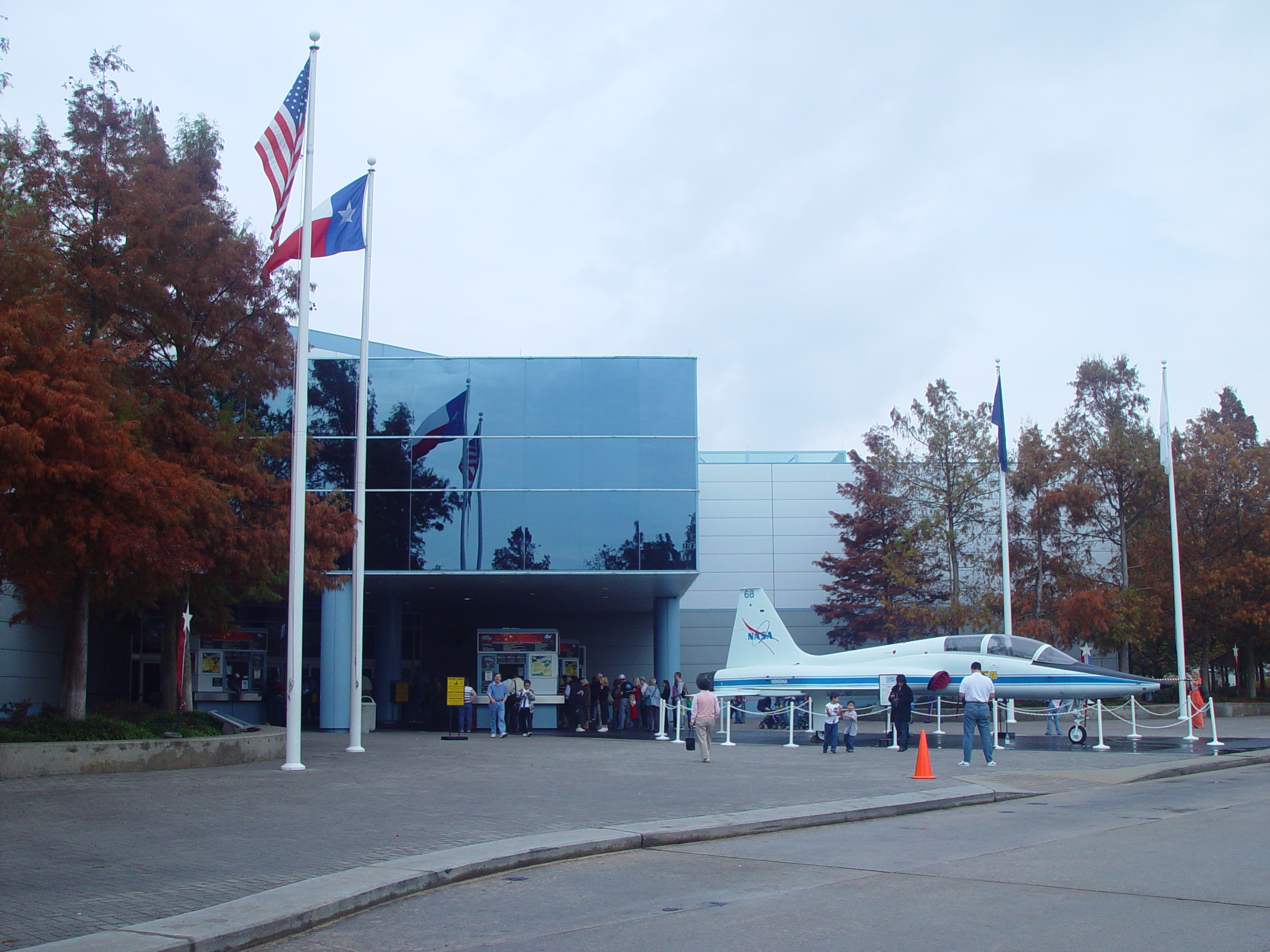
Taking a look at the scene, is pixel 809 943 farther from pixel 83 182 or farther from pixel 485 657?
pixel 485 657

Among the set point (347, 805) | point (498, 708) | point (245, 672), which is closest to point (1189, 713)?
point (498, 708)

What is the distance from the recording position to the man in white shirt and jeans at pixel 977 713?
1798cm

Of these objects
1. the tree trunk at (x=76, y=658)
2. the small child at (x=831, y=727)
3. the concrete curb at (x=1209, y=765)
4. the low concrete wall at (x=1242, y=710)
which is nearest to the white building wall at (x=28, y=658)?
the tree trunk at (x=76, y=658)

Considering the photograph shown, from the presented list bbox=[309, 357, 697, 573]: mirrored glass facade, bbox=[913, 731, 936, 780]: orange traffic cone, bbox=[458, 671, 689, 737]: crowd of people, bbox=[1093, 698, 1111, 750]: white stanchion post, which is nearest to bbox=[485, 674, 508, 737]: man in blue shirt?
bbox=[458, 671, 689, 737]: crowd of people

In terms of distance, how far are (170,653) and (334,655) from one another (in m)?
8.83

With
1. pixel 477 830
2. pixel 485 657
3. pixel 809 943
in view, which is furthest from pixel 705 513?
pixel 809 943

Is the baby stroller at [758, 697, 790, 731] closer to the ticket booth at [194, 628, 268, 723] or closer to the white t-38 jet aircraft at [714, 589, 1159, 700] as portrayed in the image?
the white t-38 jet aircraft at [714, 589, 1159, 700]

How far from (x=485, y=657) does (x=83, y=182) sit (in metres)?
18.2

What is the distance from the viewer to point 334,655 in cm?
2991

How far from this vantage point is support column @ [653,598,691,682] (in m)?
34.5

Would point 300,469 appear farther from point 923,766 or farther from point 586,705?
point 586,705

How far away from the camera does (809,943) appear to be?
626cm

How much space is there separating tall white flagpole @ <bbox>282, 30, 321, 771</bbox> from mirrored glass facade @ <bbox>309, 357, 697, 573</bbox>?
11.7 metres

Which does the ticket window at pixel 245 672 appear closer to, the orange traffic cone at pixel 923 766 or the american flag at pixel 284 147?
the american flag at pixel 284 147
